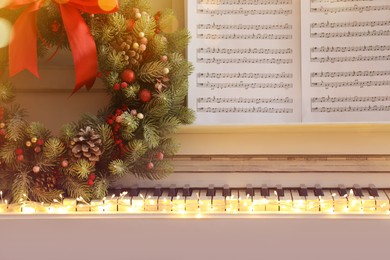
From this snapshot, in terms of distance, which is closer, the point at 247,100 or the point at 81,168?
the point at 81,168

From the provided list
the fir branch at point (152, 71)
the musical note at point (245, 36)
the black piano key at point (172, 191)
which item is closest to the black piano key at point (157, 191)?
the black piano key at point (172, 191)

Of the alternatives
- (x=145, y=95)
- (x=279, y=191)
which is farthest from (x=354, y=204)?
(x=145, y=95)

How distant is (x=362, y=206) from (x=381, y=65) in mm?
329

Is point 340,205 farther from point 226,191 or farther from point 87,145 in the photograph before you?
point 87,145

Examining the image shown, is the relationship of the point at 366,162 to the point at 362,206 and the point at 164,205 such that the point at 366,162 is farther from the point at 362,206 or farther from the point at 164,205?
the point at 164,205

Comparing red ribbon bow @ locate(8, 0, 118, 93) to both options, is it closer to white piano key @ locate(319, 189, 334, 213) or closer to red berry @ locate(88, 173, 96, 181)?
red berry @ locate(88, 173, 96, 181)

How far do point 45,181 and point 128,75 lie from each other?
0.89 ft

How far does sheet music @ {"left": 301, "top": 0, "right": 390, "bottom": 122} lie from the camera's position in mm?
1353

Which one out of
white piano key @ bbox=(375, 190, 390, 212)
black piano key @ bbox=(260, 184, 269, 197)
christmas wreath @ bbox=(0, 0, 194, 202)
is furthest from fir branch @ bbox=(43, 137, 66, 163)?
white piano key @ bbox=(375, 190, 390, 212)

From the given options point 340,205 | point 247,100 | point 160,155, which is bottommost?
point 340,205

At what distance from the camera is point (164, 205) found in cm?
124

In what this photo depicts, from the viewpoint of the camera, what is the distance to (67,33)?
124cm

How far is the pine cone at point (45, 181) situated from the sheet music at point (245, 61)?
34 cm

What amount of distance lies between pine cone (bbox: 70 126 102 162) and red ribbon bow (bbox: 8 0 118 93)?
138mm
